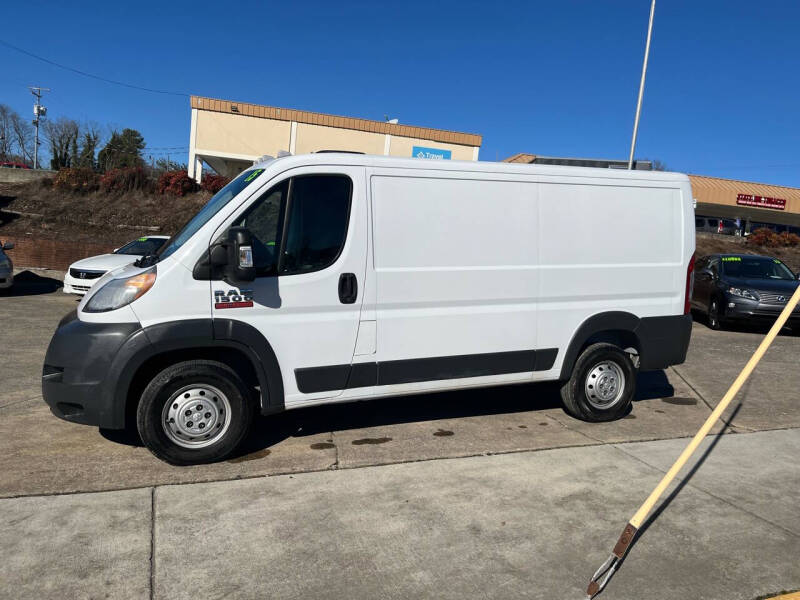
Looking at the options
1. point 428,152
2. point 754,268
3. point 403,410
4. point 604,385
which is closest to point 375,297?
point 403,410

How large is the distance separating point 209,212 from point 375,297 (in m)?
1.39

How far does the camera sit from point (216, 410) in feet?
14.4

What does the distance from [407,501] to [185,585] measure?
1453 millimetres

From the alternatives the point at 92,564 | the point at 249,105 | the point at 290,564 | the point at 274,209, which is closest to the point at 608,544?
the point at 290,564

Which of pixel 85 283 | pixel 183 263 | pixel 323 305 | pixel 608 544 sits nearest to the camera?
pixel 608 544

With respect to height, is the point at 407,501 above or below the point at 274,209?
below

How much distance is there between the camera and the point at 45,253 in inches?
681

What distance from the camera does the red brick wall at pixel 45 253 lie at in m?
17.3

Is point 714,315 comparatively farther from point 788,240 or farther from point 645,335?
point 788,240

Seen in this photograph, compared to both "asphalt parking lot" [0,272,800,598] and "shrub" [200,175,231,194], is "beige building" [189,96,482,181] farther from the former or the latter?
"asphalt parking lot" [0,272,800,598]

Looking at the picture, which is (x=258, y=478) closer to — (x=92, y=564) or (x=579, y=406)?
(x=92, y=564)

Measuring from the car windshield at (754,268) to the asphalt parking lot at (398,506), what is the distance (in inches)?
276

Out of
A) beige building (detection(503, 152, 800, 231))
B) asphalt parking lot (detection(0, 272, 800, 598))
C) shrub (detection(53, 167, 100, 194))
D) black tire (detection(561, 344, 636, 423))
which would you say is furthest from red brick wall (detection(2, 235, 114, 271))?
beige building (detection(503, 152, 800, 231))

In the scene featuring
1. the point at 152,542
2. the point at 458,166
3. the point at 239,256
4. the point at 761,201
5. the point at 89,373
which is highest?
the point at 761,201
